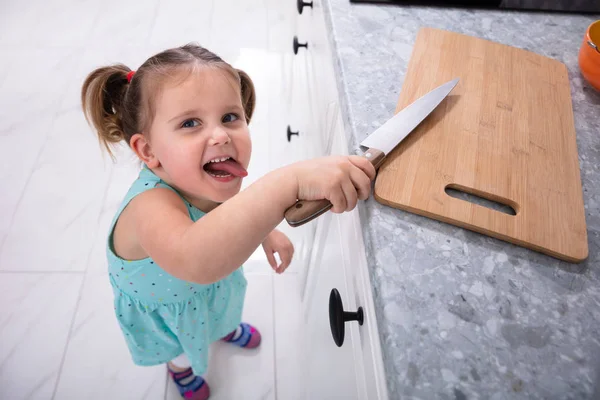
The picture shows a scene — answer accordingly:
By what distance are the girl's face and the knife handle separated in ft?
0.58

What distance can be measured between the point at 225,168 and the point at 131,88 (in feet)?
0.67

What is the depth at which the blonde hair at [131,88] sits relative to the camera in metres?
0.62

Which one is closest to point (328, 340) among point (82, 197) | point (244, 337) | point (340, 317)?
point (340, 317)

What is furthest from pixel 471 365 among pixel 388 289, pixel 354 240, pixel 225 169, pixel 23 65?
pixel 23 65

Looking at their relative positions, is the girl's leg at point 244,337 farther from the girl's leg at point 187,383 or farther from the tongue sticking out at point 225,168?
the tongue sticking out at point 225,168

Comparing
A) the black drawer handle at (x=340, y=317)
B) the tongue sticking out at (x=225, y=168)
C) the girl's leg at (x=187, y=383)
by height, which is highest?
the tongue sticking out at (x=225, y=168)

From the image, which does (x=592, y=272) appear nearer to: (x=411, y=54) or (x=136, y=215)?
(x=411, y=54)

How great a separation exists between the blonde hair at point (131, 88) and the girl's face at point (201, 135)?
0.08 feet

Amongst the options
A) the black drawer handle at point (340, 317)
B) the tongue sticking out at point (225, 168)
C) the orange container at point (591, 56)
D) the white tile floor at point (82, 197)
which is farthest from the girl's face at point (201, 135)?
the white tile floor at point (82, 197)

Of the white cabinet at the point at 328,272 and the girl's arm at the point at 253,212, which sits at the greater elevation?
the girl's arm at the point at 253,212

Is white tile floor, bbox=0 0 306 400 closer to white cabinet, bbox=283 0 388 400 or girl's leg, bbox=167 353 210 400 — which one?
girl's leg, bbox=167 353 210 400

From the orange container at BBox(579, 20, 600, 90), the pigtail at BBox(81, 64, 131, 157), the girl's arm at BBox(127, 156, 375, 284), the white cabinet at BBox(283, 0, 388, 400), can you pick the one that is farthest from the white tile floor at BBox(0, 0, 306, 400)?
the orange container at BBox(579, 20, 600, 90)

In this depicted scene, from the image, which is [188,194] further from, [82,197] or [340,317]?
[82,197]

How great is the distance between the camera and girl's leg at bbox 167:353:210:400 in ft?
3.34
